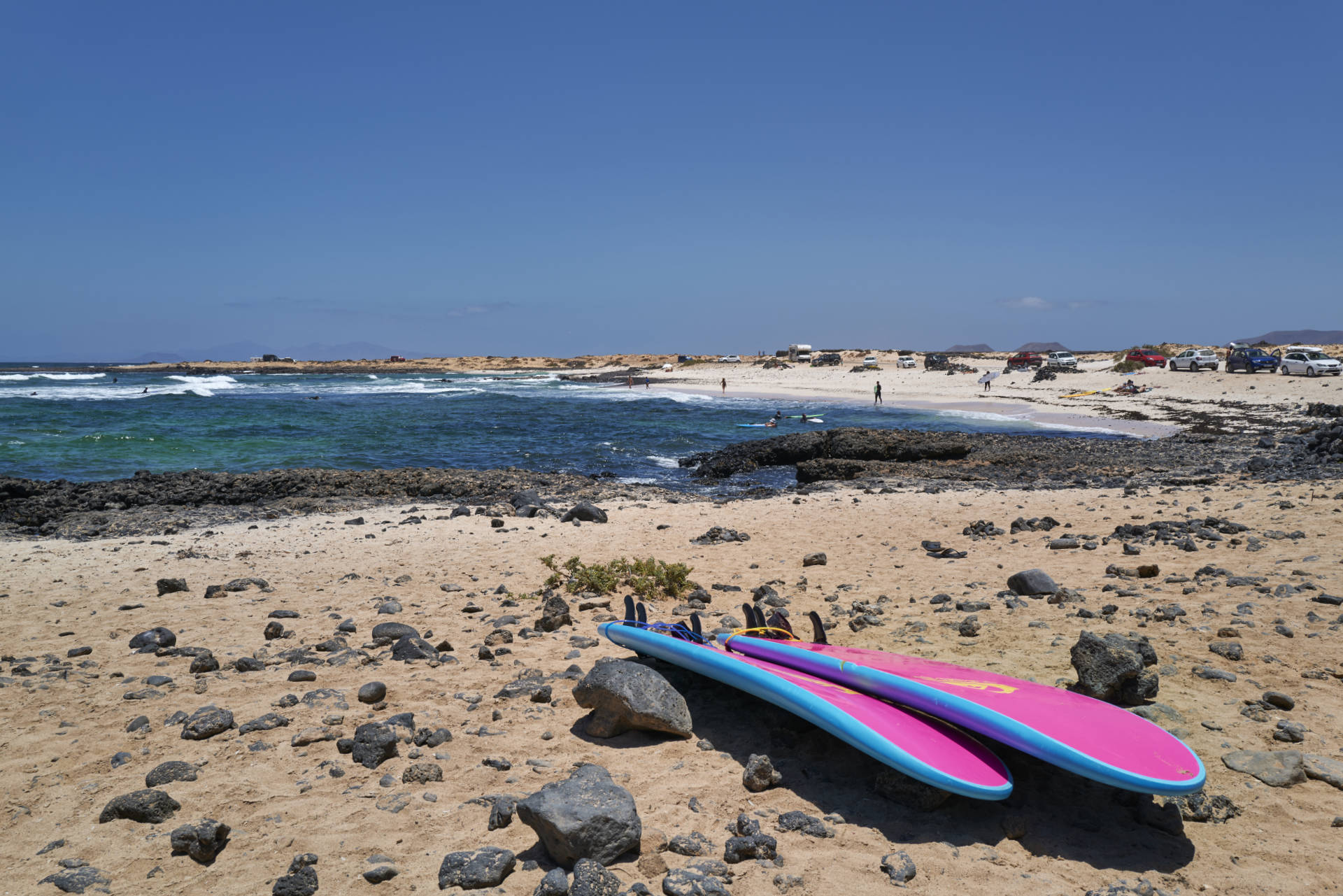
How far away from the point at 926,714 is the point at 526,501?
10074 mm

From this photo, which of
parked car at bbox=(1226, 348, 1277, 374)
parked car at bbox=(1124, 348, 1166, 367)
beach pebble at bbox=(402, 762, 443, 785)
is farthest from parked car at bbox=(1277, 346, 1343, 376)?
beach pebble at bbox=(402, 762, 443, 785)

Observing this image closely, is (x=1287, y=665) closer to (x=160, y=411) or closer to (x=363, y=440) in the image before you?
(x=363, y=440)

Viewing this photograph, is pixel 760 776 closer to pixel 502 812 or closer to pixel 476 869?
pixel 502 812

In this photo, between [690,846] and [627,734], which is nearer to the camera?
[690,846]

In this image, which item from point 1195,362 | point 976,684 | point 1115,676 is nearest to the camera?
point 976,684

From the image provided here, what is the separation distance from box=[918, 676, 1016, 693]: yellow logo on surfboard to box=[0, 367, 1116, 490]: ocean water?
13.1m

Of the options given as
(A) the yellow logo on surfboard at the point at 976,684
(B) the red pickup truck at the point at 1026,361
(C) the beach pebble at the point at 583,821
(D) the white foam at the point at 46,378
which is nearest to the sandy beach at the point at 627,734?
(C) the beach pebble at the point at 583,821

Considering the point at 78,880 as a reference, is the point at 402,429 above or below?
above

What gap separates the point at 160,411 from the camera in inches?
1537

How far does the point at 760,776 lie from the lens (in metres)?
3.80

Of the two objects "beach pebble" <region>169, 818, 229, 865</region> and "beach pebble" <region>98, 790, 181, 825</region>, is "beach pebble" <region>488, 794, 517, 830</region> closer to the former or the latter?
"beach pebble" <region>169, 818, 229, 865</region>

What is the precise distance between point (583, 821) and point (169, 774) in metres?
2.51

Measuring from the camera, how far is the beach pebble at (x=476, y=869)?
10.1 ft

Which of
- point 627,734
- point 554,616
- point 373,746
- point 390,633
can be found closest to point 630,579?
point 554,616
